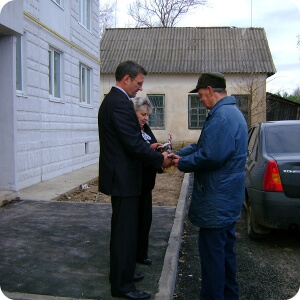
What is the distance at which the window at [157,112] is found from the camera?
23328 mm

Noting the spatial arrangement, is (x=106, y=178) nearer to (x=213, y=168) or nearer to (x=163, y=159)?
(x=163, y=159)

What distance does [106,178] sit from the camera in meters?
3.76

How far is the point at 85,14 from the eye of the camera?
583 inches

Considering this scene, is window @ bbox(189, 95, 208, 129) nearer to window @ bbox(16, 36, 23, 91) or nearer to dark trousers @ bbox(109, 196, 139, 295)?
window @ bbox(16, 36, 23, 91)

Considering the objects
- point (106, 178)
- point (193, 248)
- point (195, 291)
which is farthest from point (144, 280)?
point (193, 248)

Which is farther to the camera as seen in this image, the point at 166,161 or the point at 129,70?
the point at 166,161

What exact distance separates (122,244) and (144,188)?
875mm

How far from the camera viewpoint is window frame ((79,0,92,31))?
47.0ft

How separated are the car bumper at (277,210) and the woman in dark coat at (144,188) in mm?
1698

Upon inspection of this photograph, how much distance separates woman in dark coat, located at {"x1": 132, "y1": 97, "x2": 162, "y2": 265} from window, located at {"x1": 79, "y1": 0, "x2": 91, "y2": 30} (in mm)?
10603

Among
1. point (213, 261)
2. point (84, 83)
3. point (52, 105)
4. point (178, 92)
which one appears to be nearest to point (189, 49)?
point (178, 92)

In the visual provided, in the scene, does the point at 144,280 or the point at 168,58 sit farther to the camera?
the point at 168,58

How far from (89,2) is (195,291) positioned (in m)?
12.9

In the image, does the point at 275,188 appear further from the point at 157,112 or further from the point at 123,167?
the point at 157,112
